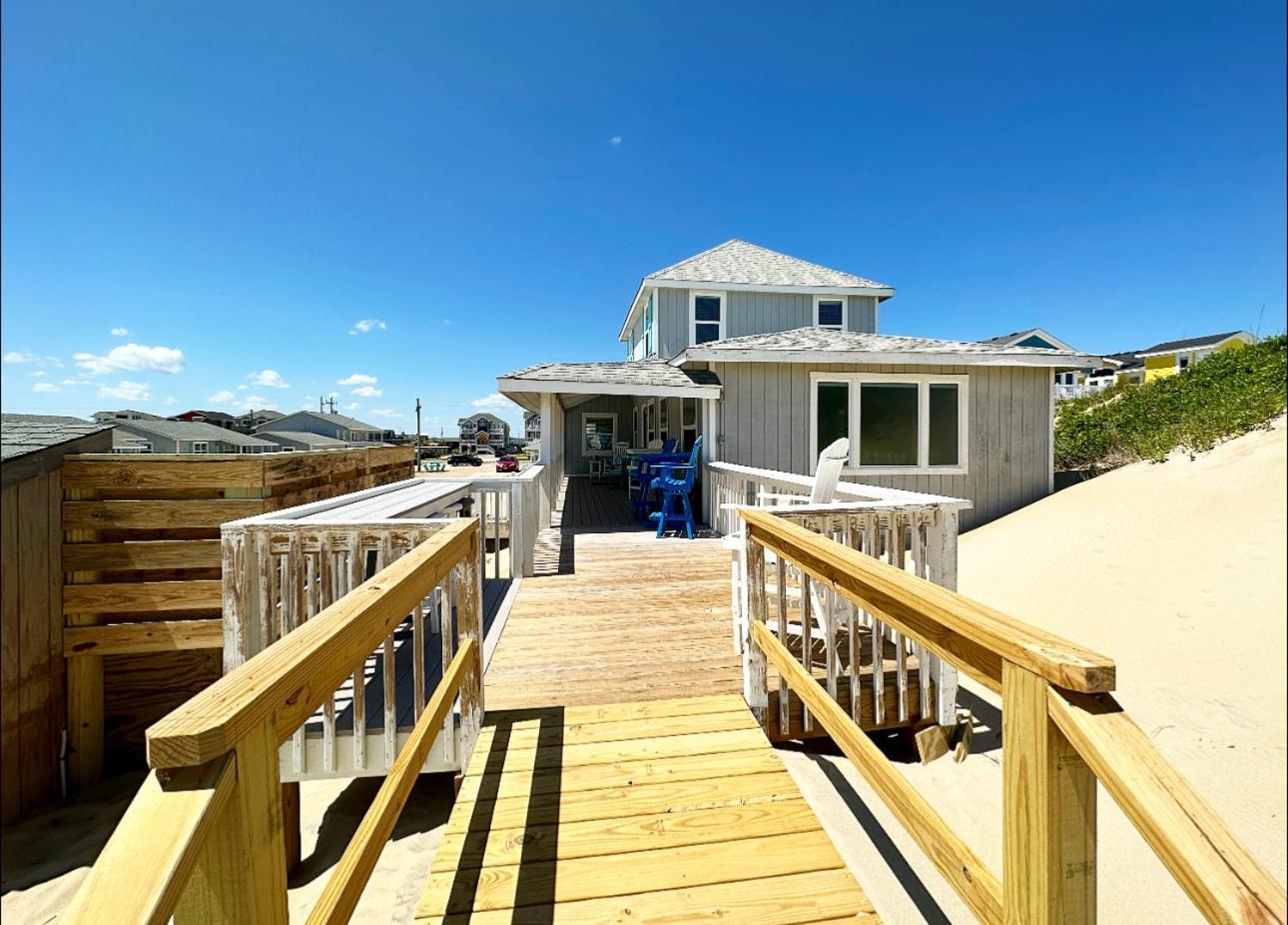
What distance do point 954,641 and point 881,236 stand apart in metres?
21.5

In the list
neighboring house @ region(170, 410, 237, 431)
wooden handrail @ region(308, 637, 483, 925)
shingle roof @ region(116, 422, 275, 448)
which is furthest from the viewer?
neighboring house @ region(170, 410, 237, 431)

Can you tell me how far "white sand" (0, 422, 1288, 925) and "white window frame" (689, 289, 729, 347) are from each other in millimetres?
7558

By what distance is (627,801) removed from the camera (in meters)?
2.05

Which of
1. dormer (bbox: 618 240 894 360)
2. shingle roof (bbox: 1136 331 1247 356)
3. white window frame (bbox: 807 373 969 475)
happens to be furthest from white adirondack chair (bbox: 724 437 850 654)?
shingle roof (bbox: 1136 331 1247 356)

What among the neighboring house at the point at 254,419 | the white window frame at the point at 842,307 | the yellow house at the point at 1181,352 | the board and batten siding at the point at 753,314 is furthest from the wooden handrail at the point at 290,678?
the neighboring house at the point at 254,419

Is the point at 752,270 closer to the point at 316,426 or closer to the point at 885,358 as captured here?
the point at 885,358

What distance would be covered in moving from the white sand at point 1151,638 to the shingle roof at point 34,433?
586 cm

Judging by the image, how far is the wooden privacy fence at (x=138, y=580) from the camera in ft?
14.1

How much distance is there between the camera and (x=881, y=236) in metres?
19.2

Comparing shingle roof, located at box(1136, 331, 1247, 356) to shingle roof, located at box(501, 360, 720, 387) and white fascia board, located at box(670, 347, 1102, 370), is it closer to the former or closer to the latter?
white fascia board, located at box(670, 347, 1102, 370)

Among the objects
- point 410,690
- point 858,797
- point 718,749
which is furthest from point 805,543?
point 410,690

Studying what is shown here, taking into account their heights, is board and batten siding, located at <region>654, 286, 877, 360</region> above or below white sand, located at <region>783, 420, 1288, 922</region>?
above

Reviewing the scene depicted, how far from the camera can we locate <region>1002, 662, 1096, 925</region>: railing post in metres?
0.91

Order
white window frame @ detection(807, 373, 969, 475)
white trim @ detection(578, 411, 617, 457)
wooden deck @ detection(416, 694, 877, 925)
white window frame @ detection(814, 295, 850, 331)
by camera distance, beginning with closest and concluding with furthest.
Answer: wooden deck @ detection(416, 694, 877, 925) → white window frame @ detection(807, 373, 969, 475) → white window frame @ detection(814, 295, 850, 331) → white trim @ detection(578, 411, 617, 457)
